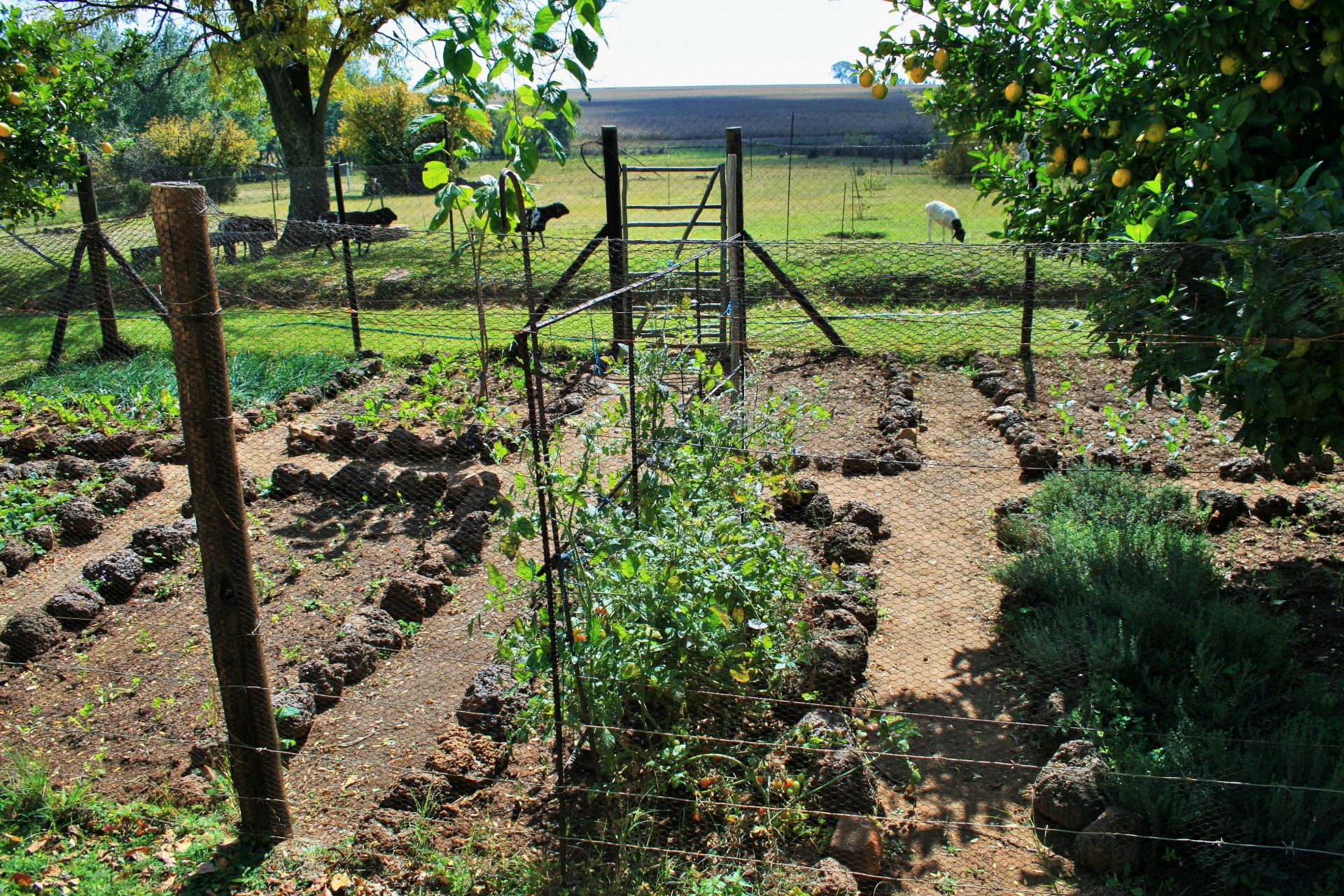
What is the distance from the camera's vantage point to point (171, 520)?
243 inches

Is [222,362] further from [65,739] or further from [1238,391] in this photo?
[1238,391]

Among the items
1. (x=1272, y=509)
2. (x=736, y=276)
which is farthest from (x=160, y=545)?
(x=1272, y=509)

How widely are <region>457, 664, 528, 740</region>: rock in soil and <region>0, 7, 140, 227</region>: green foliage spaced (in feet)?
23.9

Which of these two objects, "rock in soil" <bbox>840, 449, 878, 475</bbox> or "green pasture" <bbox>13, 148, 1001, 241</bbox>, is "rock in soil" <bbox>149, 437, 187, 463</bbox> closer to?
"rock in soil" <bbox>840, 449, 878, 475</bbox>

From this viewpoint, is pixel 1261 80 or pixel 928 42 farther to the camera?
pixel 928 42

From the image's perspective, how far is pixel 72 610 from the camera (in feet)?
15.8

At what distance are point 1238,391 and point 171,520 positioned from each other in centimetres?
610

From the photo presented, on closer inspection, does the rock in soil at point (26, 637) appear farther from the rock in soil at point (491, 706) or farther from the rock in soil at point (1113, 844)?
the rock in soil at point (1113, 844)

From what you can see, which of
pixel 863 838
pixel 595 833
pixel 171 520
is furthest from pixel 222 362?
pixel 171 520

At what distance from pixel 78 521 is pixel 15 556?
46 cm

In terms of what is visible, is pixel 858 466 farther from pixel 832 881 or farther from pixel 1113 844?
pixel 832 881

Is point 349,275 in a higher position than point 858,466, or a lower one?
higher

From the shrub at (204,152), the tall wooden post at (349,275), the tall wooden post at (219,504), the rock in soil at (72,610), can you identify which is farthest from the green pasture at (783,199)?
the tall wooden post at (219,504)

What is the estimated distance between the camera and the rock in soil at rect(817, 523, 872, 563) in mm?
5398
